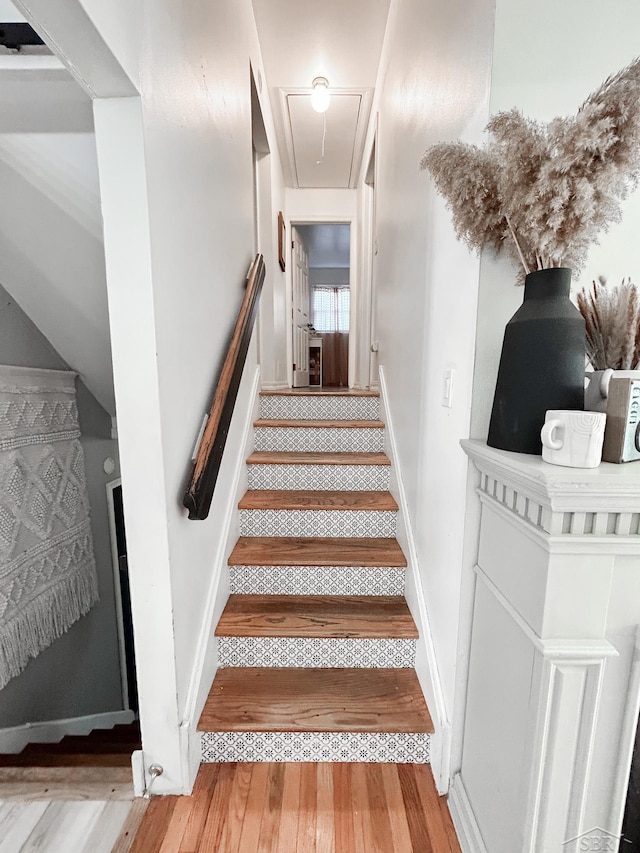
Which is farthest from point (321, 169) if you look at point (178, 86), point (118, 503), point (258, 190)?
point (118, 503)

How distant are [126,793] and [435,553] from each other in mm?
1137

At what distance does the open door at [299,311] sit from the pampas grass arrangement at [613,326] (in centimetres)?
350

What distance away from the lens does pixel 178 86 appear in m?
1.08

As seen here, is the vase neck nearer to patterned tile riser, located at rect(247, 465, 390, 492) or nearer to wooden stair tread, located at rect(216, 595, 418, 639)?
wooden stair tread, located at rect(216, 595, 418, 639)

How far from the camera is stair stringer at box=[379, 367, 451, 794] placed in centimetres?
107

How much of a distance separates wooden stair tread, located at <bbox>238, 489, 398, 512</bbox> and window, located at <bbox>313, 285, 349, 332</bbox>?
5.68 m

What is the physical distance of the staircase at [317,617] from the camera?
46.1 inches

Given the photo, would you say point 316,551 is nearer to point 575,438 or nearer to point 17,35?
point 575,438

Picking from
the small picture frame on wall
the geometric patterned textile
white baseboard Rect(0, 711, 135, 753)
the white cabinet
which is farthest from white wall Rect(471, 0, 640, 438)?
white baseboard Rect(0, 711, 135, 753)

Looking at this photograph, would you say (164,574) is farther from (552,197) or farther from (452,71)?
(452,71)

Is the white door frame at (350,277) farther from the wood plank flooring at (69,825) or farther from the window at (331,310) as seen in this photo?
the wood plank flooring at (69,825)

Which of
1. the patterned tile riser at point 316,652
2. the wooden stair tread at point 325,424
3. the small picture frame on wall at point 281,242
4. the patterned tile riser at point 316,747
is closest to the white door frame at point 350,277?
the small picture frame on wall at point 281,242

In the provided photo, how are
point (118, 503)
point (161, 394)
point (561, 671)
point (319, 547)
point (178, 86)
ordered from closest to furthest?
point (561, 671), point (161, 394), point (178, 86), point (319, 547), point (118, 503)

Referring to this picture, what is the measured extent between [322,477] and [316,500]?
16cm
